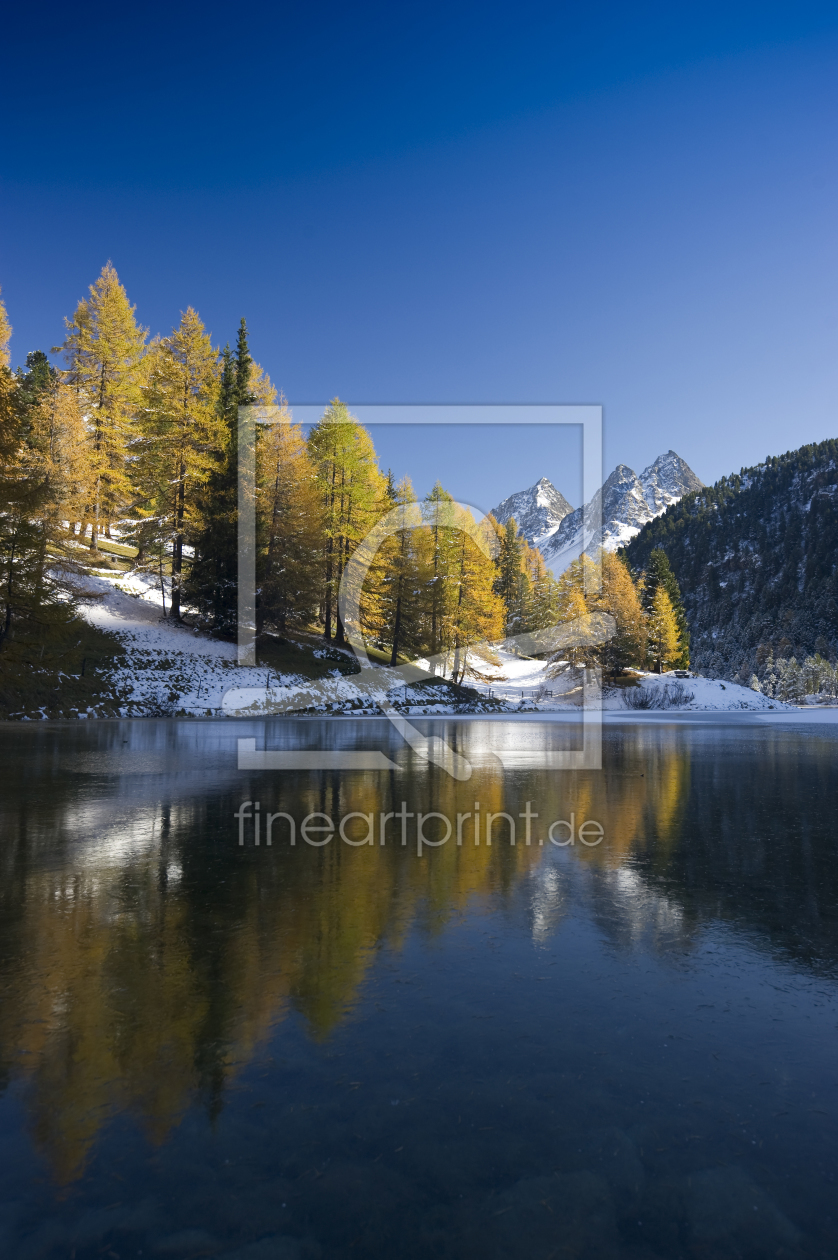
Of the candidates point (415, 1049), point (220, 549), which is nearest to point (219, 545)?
point (220, 549)

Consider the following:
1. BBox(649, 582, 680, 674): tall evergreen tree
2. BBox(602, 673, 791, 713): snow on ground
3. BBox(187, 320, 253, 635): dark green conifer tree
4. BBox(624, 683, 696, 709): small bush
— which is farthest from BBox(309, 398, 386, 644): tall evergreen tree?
BBox(649, 582, 680, 674): tall evergreen tree

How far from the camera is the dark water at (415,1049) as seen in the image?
2545 mm

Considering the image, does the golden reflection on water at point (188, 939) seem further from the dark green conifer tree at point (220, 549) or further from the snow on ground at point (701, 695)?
the snow on ground at point (701, 695)

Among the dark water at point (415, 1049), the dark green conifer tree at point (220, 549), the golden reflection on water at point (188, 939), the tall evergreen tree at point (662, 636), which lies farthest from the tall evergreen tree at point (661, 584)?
the dark water at point (415, 1049)

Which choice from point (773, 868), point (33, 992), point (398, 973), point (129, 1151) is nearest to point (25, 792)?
point (33, 992)

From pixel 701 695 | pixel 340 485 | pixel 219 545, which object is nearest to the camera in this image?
pixel 219 545

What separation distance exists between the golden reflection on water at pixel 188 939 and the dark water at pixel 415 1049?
→ 0.03 m

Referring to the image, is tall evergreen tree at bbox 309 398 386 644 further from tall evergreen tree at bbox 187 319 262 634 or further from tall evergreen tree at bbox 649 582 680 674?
tall evergreen tree at bbox 649 582 680 674

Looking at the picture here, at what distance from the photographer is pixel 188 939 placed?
207 inches

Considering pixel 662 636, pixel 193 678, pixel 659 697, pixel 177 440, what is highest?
pixel 177 440

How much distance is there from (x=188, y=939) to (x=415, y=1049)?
92.0 inches

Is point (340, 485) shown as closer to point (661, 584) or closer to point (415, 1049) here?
point (415, 1049)

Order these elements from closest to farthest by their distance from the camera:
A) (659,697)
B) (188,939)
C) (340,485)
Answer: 1. (188,939)
2. (340,485)
3. (659,697)

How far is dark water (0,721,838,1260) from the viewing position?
8.35 feet
